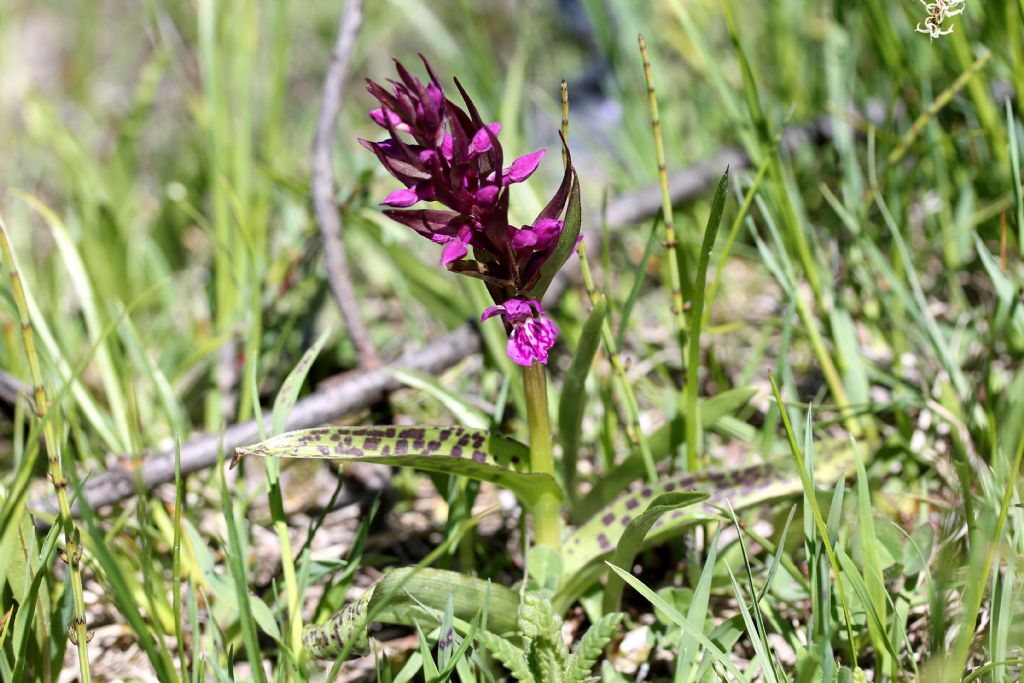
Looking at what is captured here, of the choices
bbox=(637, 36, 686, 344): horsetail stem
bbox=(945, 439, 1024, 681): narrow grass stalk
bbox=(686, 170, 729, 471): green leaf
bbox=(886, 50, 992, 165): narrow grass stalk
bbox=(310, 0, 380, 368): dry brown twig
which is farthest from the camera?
bbox=(310, 0, 380, 368): dry brown twig

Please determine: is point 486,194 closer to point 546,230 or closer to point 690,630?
point 546,230

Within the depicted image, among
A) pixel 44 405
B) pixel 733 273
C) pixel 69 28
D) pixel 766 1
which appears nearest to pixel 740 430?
pixel 733 273

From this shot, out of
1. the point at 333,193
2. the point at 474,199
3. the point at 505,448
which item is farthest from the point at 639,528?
the point at 333,193

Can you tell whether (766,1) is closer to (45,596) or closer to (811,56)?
(811,56)

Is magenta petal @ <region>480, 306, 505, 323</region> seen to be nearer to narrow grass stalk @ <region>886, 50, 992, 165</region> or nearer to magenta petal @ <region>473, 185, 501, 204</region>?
magenta petal @ <region>473, 185, 501, 204</region>

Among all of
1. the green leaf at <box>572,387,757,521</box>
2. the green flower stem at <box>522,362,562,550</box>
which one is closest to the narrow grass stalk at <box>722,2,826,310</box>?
the green leaf at <box>572,387,757,521</box>

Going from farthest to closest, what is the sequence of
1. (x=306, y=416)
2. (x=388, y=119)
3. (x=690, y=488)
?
(x=306, y=416) → (x=690, y=488) → (x=388, y=119)

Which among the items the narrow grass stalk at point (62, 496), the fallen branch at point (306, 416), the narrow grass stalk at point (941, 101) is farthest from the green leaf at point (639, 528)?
the narrow grass stalk at point (941, 101)

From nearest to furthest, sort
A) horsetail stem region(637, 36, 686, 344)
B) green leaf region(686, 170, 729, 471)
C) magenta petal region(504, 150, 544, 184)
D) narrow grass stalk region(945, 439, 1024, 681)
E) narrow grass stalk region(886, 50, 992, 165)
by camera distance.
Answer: narrow grass stalk region(945, 439, 1024, 681) < magenta petal region(504, 150, 544, 184) < green leaf region(686, 170, 729, 471) < horsetail stem region(637, 36, 686, 344) < narrow grass stalk region(886, 50, 992, 165)
